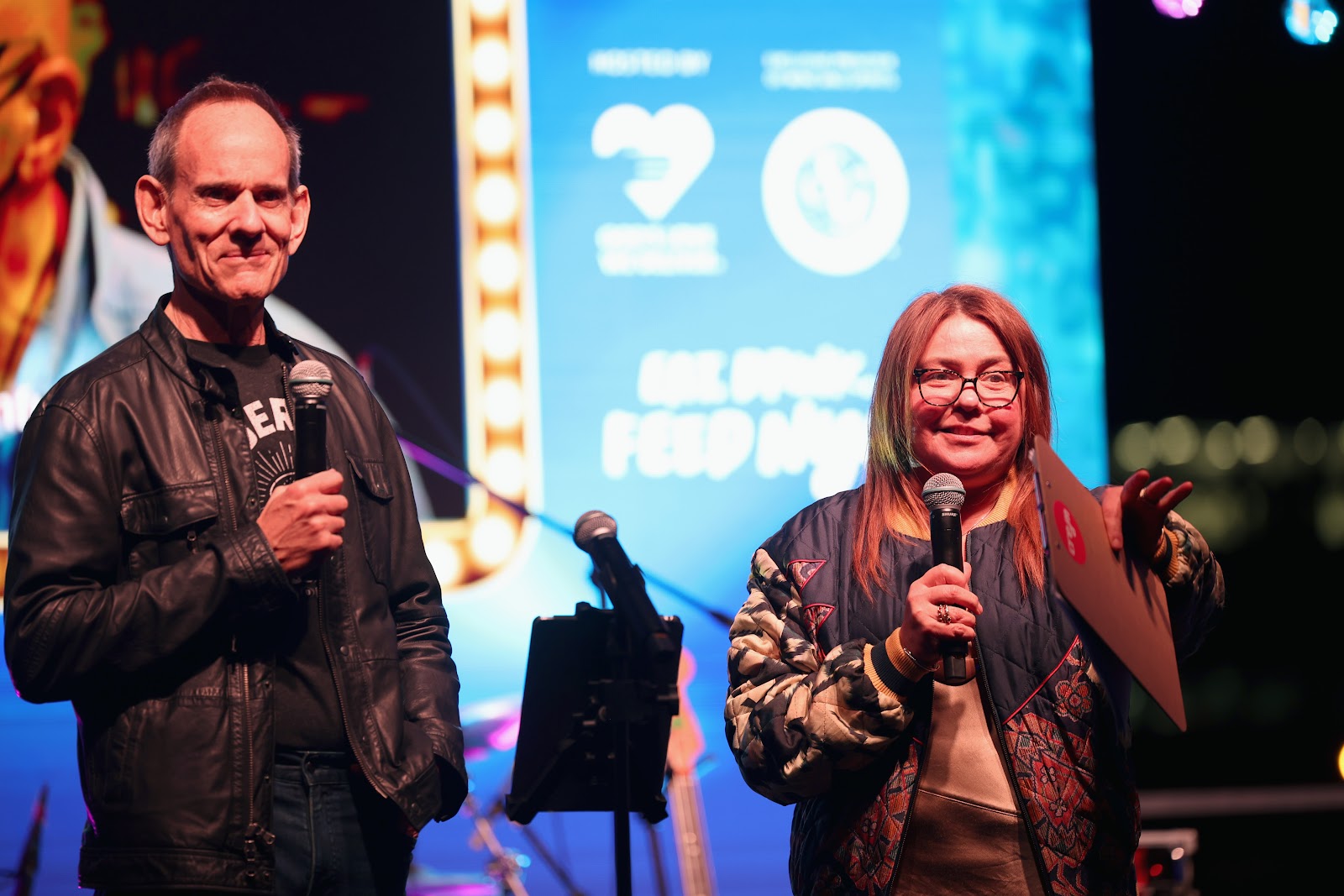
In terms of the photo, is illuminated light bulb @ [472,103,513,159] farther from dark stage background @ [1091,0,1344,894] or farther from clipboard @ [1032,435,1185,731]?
clipboard @ [1032,435,1185,731]

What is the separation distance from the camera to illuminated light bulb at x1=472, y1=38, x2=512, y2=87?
3.77 m

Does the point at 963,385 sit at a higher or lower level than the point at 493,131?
lower

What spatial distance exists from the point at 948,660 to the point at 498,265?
247 centimetres

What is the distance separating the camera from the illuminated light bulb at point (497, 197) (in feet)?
12.3

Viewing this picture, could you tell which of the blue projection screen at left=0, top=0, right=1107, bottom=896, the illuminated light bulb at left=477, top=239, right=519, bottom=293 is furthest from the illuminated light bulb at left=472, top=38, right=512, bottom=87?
the illuminated light bulb at left=477, top=239, right=519, bottom=293

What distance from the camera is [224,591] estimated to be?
1552 mm

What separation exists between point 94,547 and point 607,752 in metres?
0.84

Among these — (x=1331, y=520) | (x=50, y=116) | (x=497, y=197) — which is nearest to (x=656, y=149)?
(x=497, y=197)

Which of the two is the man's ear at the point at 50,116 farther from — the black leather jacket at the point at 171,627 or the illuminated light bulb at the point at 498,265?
the black leather jacket at the point at 171,627

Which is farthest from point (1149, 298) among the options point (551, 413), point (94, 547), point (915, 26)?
point (94, 547)

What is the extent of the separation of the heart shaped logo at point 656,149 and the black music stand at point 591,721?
1992 millimetres

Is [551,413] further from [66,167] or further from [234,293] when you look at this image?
[234,293]

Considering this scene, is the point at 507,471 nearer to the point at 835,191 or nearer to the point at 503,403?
the point at 503,403

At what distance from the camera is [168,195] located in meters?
1.75
